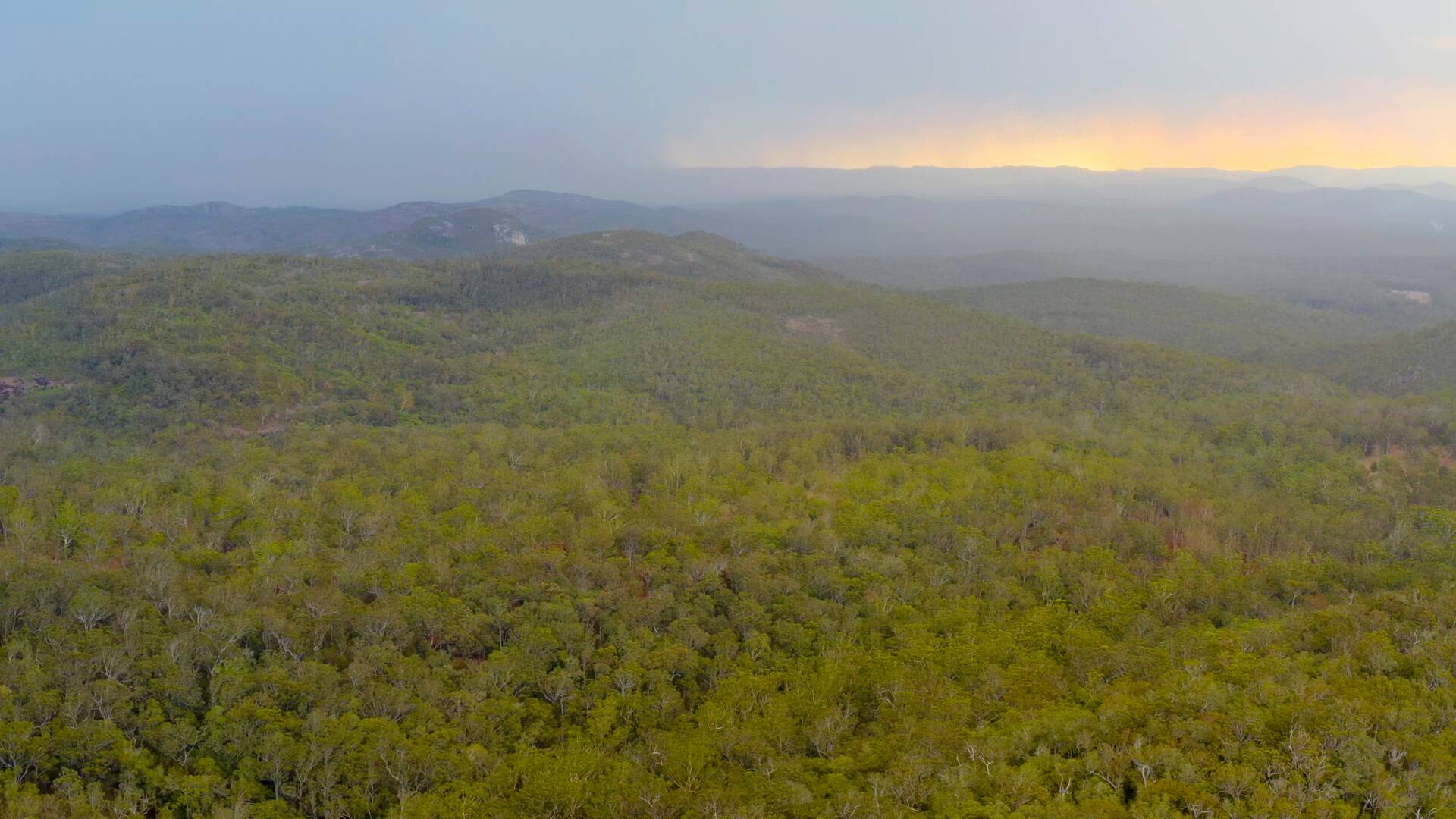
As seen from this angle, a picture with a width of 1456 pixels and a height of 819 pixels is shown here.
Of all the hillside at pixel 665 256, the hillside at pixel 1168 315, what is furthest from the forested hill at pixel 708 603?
the hillside at pixel 665 256

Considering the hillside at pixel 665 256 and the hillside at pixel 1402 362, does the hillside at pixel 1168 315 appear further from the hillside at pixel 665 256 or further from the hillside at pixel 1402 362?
the hillside at pixel 665 256

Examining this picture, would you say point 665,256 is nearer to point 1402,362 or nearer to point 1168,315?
point 1168,315

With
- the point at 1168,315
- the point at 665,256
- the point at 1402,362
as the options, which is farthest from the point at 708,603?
the point at 1168,315

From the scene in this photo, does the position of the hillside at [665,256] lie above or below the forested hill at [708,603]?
above

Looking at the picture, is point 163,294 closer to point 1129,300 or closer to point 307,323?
point 307,323

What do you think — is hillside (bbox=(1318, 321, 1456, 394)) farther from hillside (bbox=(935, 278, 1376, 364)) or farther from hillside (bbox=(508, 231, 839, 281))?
hillside (bbox=(508, 231, 839, 281))

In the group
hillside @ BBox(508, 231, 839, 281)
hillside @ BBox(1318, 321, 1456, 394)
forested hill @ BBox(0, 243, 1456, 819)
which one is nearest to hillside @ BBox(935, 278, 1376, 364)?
hillside @ BBox(1318, 321, 1456, 394)
